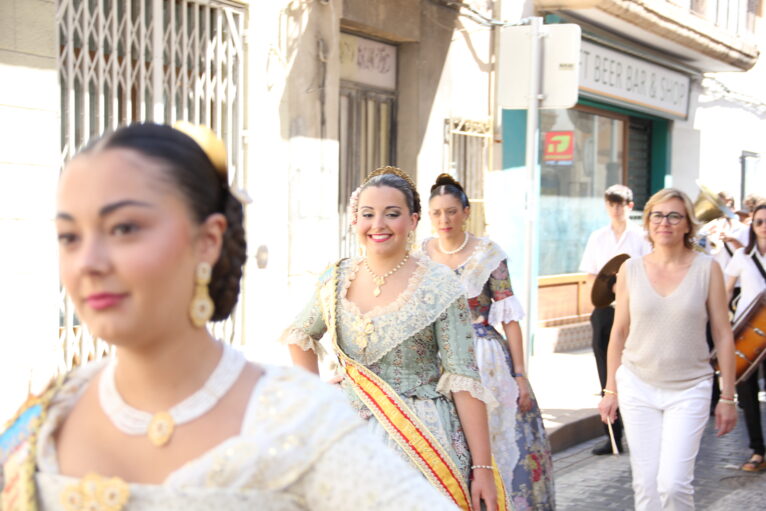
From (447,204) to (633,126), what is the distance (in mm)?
11654

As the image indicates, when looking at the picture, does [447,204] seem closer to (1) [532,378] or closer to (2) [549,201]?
(1) [532,378]

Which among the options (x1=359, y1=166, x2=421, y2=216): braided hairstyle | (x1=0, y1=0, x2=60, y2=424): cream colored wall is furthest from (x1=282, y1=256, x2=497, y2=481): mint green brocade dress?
(x1=0, y1=0, x2=60, y2=424): cream colored wall

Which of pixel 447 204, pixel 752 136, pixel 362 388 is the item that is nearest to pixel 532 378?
pixel 447 204

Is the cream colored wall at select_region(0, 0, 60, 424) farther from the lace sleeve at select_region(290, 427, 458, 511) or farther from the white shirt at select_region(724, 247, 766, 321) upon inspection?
the lace sleeve at select_region(290, 427, 458, 511)

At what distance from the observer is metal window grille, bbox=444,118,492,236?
446 inches

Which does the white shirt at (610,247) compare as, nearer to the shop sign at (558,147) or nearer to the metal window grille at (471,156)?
the metal window grille at (471,156)

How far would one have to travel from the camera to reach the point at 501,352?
18.7ft

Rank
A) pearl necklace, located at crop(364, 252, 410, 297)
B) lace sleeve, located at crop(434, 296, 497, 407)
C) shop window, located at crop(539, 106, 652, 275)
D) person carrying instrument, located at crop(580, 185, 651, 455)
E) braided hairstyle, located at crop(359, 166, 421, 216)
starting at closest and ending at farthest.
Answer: lace sleeve, located at crop(434, 296, 497, 407), pearl necklace, located at crop(364, 252, 410, 297), braided hairstyle, located at crop(359, 166, 421, 216), person carrying instrument, located at crop(580, 185, 651, 455), shop window, located at crop(539, 106, 652, 275)

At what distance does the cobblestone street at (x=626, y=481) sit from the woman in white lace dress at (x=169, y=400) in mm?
5067

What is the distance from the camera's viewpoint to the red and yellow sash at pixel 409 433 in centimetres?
358

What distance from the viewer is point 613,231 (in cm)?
877

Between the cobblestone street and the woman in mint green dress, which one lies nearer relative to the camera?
the woman in mint green dress

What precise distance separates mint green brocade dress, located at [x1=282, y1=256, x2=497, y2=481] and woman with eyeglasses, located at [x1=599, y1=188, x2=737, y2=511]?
5.21 feet

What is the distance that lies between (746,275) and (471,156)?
453 cm
